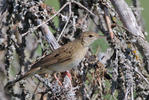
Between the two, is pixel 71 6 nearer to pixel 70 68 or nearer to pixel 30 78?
pixel 70 68

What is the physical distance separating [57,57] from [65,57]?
0.14 metres

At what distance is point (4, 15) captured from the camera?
4637 mm

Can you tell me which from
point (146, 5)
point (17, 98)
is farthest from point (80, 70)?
point (146, 5)

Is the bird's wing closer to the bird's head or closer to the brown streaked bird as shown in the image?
the brown streaked bird

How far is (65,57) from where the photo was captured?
17.7 feet

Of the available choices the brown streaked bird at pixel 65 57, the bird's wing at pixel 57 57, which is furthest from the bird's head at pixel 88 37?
the bird's wing at pixel 57 57

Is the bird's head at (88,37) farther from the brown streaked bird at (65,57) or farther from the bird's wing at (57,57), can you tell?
the bird's wing at (57,57)

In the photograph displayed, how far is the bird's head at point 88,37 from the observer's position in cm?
536

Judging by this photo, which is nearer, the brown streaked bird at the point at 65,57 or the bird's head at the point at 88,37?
the brown streaked bird at the point at 65,57

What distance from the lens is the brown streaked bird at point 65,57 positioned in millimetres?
4992

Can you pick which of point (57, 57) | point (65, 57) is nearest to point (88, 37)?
point (65, 57)

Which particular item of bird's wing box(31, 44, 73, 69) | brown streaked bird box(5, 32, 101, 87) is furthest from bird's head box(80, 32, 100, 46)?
bird's wing box(31, 44, 73, 69)

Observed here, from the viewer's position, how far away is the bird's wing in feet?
16.2

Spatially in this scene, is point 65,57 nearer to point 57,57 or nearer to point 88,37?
point 57,57
